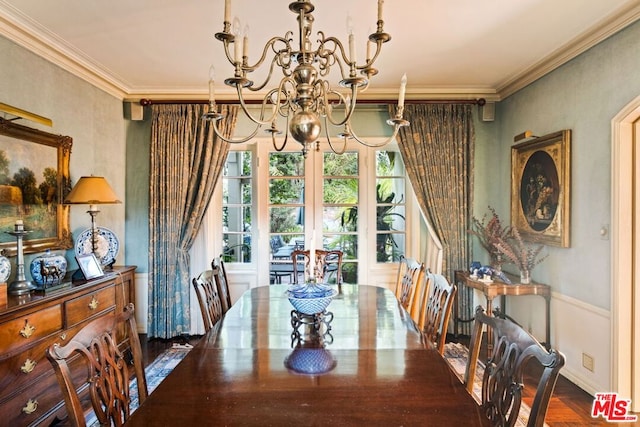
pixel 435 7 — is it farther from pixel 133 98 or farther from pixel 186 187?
pixel 133 98

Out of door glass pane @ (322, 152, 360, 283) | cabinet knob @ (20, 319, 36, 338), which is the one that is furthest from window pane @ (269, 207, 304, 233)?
cabinet knob @ (20, 319, 36, 338)

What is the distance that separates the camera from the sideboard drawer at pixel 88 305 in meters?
2.54

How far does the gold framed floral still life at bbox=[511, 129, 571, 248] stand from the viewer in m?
2.91

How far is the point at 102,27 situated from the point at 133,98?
56.2 inches

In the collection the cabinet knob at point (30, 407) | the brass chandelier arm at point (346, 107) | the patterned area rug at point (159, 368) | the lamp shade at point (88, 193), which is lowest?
the patterned area rug at point (159, 368)

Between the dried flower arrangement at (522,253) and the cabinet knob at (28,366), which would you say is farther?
the dried flower arrangement at (522,253)

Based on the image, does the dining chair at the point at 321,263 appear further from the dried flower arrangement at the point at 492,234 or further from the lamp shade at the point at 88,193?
the lamp shade at the point at 88,193

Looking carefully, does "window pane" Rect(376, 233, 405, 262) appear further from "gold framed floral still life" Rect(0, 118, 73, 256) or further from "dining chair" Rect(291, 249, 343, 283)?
"gold framed floral still life" Rect(0, 118, 73, 256)

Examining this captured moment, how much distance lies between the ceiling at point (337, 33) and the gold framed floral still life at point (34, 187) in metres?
0.66

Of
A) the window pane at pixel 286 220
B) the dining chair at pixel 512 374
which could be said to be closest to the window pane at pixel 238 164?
the window pane at pixel 286 220

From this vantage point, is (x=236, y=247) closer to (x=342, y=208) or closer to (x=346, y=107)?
(x=342, y=208)

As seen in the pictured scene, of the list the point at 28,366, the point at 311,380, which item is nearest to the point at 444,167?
the point at 311,380

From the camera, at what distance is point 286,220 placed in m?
4.14

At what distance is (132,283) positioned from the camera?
3484 millimetres
